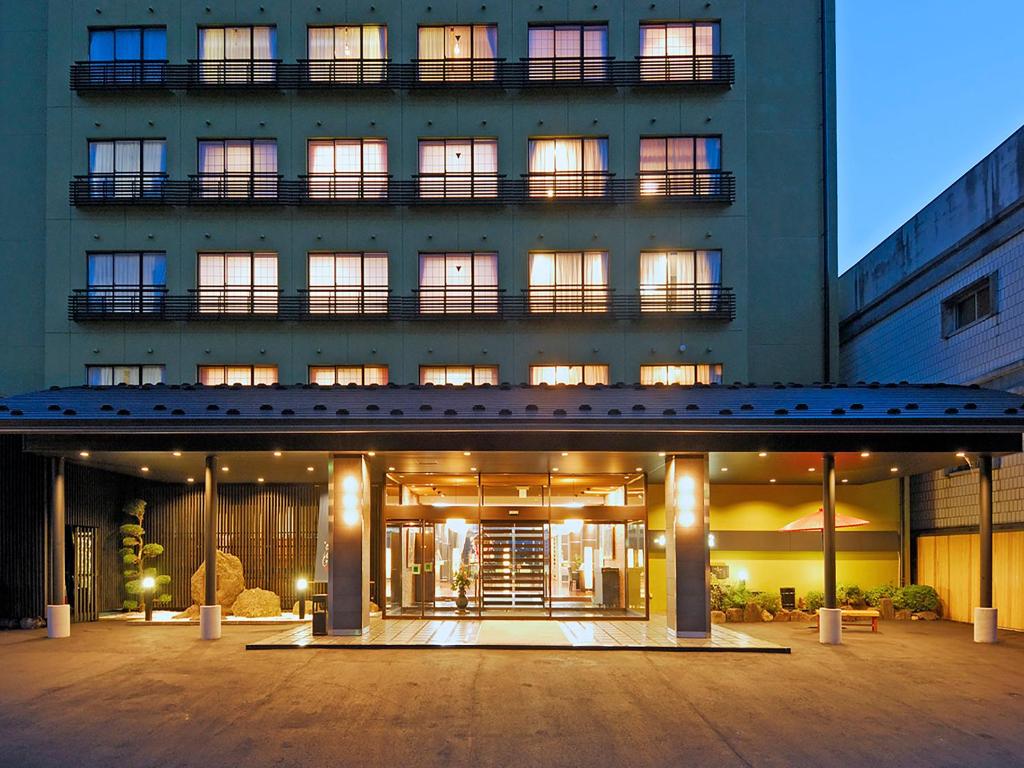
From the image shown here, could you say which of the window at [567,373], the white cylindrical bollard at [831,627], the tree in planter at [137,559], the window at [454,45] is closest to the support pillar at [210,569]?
the tree in planter at [137,559]

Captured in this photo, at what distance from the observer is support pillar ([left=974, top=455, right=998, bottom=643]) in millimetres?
20297

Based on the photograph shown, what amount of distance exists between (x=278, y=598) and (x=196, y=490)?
4368mm

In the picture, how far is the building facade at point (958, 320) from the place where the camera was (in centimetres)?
2295

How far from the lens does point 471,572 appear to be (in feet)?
80.7

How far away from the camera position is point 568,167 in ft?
96.0

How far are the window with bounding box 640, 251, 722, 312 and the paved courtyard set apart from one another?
40.5 ft

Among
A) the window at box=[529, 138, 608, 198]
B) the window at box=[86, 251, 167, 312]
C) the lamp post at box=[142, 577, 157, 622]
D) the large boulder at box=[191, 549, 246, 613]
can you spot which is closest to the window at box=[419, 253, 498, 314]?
the window at box=[529, 138, 608, 198]

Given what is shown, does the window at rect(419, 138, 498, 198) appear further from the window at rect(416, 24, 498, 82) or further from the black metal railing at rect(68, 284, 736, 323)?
the black metal railing at rect(68, 284, 736, 323)

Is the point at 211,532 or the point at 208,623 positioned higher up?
the point at 211,532

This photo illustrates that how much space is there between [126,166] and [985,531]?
26.9m

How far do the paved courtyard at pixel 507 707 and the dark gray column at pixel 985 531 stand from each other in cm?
124

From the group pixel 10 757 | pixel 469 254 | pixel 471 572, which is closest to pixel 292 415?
pixel 471 572

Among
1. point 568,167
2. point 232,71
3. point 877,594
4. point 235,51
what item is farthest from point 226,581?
point 877,594

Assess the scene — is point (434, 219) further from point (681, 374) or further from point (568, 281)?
point (681, 374)
